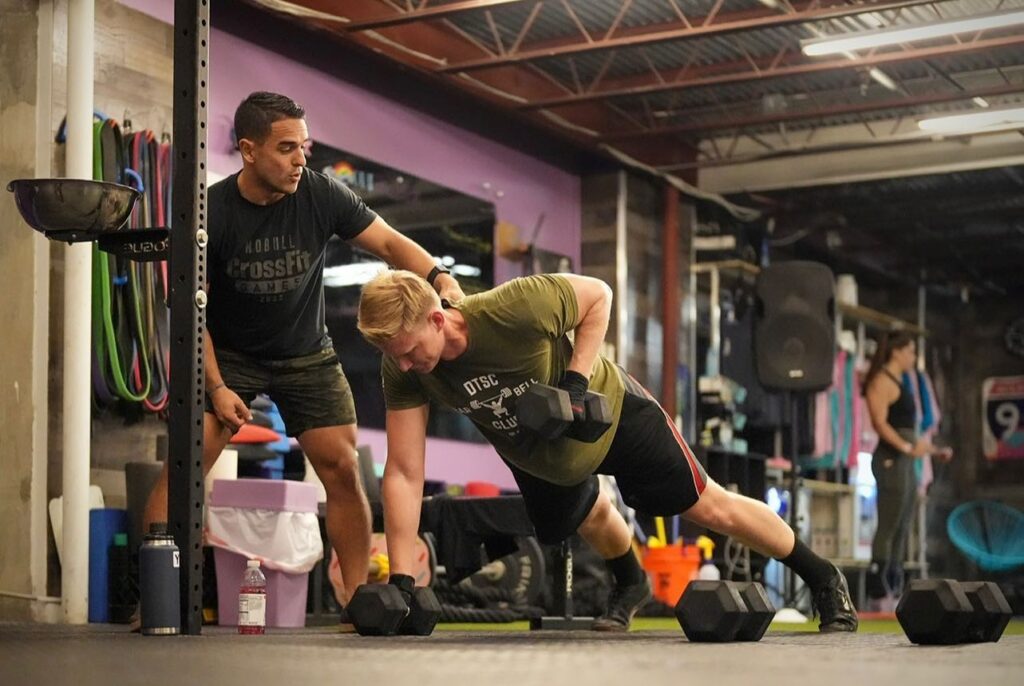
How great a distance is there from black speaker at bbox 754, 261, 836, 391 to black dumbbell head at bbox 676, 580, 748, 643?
4.91 meters

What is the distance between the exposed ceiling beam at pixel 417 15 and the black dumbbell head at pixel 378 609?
4.72m

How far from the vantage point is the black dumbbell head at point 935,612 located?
340cm

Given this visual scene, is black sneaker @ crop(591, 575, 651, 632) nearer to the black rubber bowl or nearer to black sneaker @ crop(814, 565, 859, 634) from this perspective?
black sneaker @ crop(814, 565, 859, 634)

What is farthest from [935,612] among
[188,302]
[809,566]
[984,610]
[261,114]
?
[261,114]

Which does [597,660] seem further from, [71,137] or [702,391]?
[702,391]

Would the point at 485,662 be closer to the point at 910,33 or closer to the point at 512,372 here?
the point at 512,372

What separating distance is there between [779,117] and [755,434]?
2.46 m

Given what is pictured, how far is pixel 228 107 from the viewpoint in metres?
7.55

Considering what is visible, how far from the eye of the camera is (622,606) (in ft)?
15.2

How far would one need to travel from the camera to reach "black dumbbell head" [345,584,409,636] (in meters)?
3.62

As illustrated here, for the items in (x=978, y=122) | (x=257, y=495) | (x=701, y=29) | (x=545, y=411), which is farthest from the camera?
(x=978, y=122)

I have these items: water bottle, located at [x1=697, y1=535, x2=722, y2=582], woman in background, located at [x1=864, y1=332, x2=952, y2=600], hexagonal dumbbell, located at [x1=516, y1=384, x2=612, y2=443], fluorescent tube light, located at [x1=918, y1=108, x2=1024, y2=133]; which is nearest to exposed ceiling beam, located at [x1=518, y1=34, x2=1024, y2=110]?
fluorescent tube light, located at [x1=918, y1=108, x2=1024, y2=133]

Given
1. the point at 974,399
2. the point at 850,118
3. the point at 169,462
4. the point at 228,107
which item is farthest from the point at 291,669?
the point at 974,399

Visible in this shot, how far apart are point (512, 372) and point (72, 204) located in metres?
1.11
